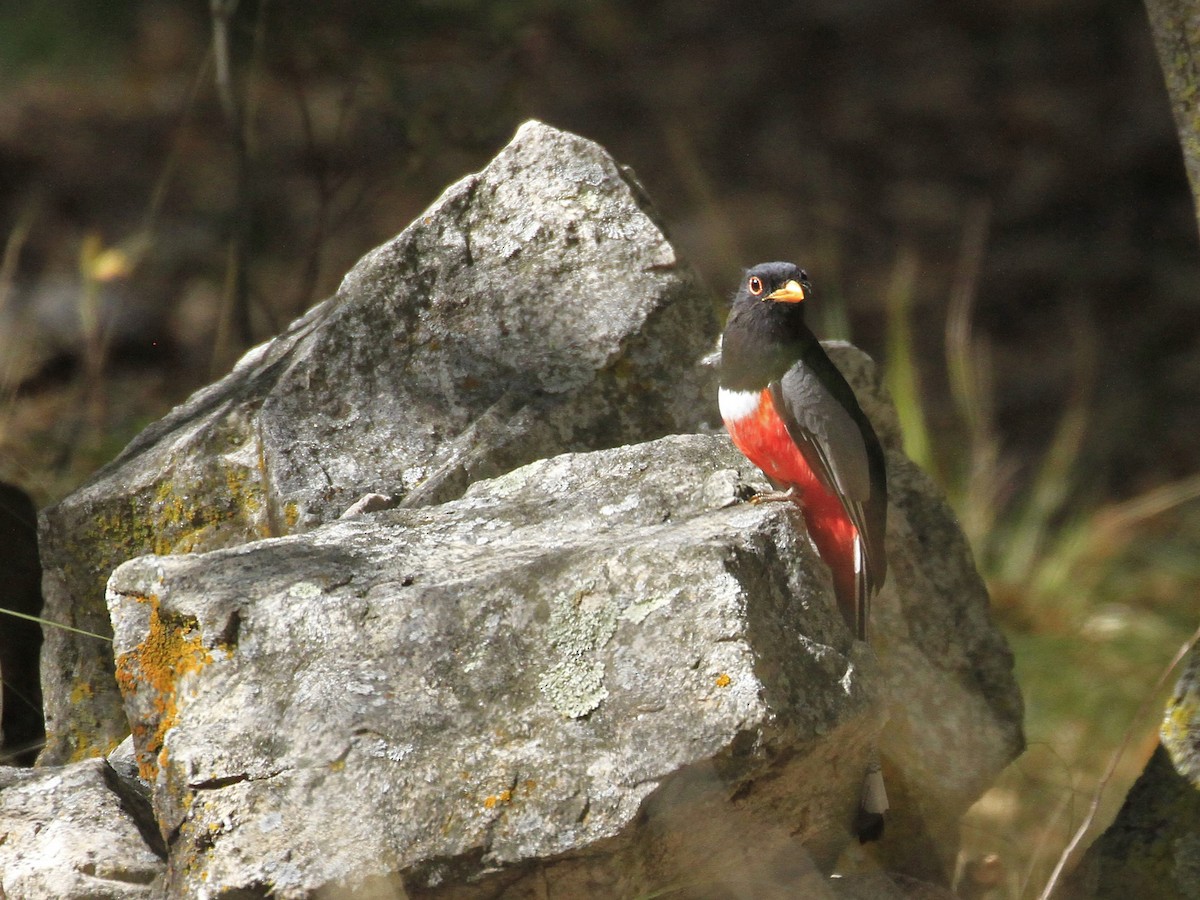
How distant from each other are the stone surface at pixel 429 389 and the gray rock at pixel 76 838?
1.34ft

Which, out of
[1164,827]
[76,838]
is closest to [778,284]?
[1164,827]

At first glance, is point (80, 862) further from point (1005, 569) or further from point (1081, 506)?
point (1081, 506)

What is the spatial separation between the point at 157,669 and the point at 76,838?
34 centimetres

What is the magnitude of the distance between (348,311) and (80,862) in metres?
1.27

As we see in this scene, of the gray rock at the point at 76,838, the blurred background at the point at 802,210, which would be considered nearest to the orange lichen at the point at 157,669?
the gray rock at the point at 76,838

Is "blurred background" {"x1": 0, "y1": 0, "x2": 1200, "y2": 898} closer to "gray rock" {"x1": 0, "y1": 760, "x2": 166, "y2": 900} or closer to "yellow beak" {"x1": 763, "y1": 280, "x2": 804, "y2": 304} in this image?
"yellow beak" {"x1": 763, "y1": 280, "x2": 804, "y2": 304}

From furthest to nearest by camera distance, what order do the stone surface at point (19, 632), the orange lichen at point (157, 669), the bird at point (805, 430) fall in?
1. the stone surface at point (19, 632)
2. the bird at point (805, 430)
3. the orange lichen at point (157, 669)

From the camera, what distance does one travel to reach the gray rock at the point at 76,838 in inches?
88.1

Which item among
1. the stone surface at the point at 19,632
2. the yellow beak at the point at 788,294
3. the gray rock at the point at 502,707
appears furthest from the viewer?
the stone surface at the point at 19,632

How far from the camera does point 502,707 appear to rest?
85.3 inches

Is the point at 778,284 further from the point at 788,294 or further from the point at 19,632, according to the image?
the point at 19,632

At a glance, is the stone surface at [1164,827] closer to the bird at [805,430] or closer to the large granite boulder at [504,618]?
the large granite boulder at [504,618]

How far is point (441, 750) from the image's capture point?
6.96 feet

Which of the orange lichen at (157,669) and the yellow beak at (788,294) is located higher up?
the yellow beak at (788,294)
